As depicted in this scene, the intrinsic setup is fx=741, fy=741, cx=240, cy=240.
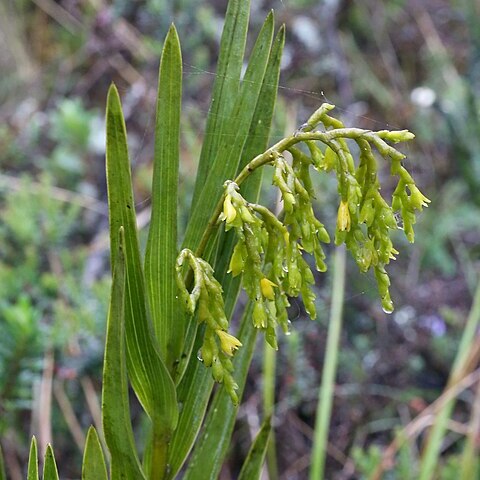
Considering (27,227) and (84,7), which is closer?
(27,227)

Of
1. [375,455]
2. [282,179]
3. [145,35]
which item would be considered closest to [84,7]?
[145,35]

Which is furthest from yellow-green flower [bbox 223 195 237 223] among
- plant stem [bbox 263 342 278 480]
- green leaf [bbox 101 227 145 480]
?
plant stem [bbox 263 342 278 480]

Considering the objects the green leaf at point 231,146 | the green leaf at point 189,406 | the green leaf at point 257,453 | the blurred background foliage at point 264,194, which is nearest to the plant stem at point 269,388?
the blurred background foliage at point 264,194

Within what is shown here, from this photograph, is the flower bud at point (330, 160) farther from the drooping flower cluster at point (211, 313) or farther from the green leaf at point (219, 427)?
the green leaf at point (219, 427)

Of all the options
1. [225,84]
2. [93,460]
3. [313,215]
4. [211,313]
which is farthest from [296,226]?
[93,460]

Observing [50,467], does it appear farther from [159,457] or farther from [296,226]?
[296,226]

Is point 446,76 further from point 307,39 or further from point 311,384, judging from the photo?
point 311,384
